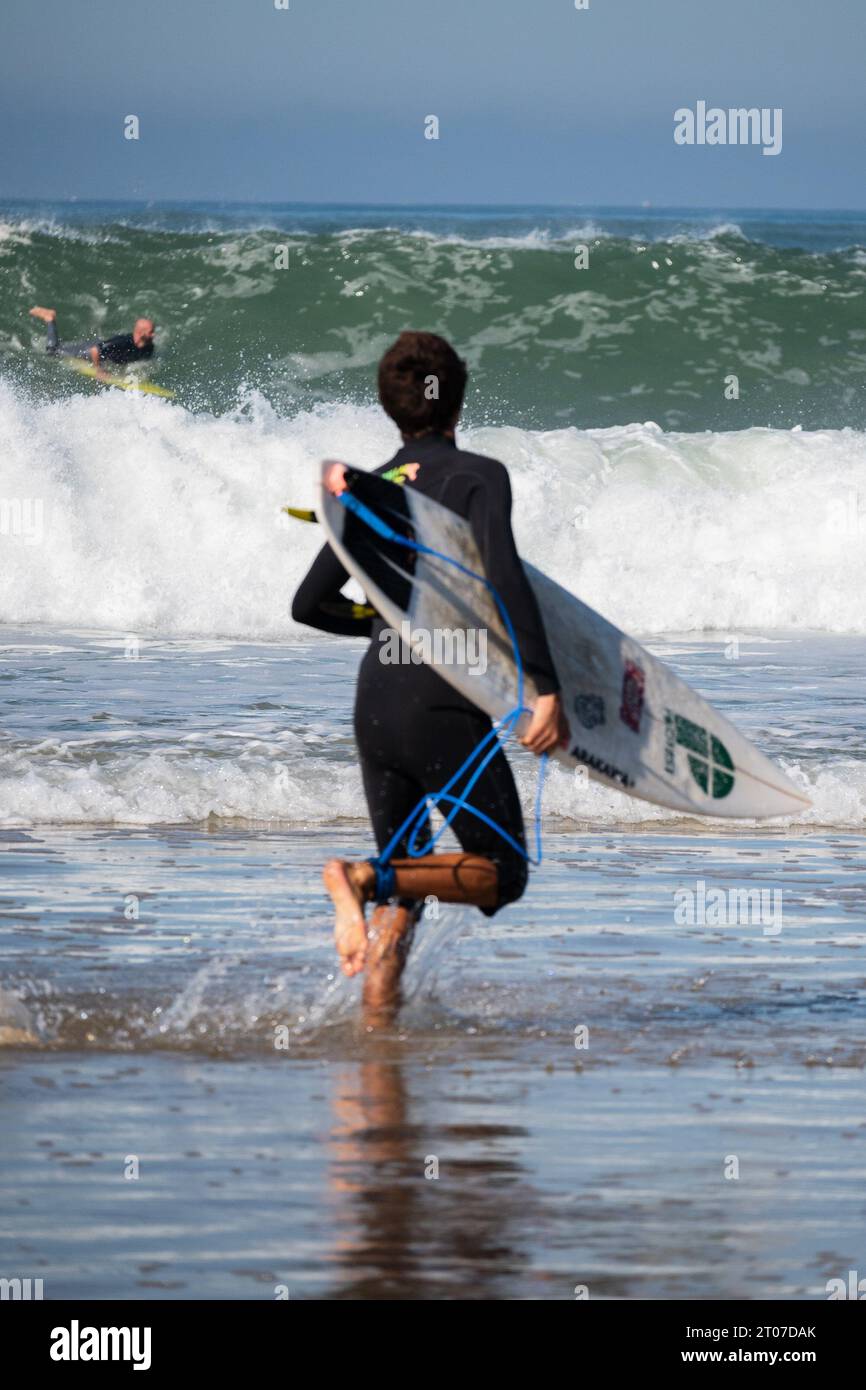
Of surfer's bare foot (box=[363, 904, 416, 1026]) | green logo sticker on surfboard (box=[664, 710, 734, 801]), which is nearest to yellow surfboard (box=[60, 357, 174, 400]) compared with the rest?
green logo sticker on surfboard (box=[664, 710, 734, 801])

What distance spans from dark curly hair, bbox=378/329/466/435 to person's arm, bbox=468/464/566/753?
0.22 m

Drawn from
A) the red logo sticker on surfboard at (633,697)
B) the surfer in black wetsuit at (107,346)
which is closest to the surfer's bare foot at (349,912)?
the red logo sticker on surfboard at (633,697)

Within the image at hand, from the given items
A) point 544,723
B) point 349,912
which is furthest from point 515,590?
point 349,912

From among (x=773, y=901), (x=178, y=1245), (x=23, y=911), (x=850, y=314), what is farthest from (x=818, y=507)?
(x=178, y=1245)

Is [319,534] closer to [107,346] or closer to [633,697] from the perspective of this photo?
[107,346]

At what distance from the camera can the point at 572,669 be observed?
16.2 feet

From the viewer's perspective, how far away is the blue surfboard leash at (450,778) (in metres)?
4.44

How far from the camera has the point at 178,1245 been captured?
3.46 m

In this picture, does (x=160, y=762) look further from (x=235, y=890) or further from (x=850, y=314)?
Answer: (x=850, y=314)

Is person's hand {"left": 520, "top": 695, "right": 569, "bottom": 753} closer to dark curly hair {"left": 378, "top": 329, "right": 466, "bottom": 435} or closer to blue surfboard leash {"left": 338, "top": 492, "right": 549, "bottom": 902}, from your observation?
blue surfboard leash {"left": 338, "top": 492, "right": 549, "bottom": 902}

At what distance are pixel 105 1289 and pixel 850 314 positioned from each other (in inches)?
891

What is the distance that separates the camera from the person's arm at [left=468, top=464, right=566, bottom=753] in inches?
173

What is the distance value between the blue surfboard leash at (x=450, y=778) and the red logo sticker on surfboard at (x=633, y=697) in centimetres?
43

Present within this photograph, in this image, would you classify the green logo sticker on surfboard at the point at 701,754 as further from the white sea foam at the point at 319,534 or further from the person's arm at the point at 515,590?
the white sea foam at the point at 319,534
